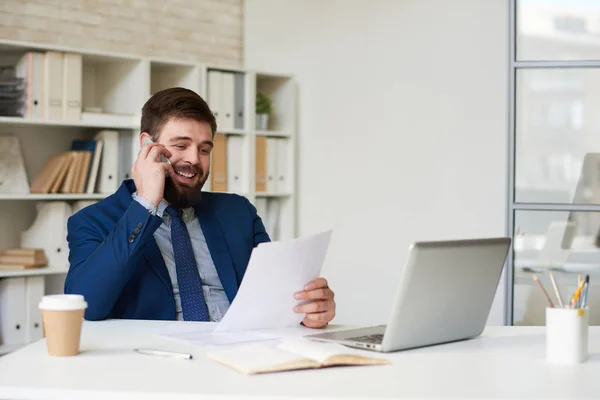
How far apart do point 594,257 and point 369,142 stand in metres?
1.43

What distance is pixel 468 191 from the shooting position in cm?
458

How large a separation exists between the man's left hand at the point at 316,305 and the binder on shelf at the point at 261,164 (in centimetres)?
299

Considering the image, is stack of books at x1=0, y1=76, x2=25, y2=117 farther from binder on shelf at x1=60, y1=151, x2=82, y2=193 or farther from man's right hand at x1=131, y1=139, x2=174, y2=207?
man's right hand at x1=131, y1=139, x2=174, y2=207

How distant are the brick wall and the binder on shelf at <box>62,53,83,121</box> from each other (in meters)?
0.40

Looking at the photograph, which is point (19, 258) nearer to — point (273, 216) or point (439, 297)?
point (273, 216)

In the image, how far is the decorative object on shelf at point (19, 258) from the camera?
13.3 feet

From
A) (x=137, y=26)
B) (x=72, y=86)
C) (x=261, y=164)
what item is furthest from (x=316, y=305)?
(x=137, y=26)

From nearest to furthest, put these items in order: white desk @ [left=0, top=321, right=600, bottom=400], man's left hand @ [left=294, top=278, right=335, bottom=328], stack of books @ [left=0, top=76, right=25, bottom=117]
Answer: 1. white desk @ [left=0, top=321, right=600, bottom=400]
2. man's left hand @ [left=294, top=278, right=335, bottom=328]
3. stack of books @ [left=0, top=76, right=25, bottom=117]

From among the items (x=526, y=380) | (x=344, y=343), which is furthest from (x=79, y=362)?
(x=526, y=380)

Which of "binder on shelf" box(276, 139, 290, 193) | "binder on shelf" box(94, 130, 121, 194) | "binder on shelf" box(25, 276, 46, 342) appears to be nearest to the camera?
"binder on shelf" box(25, 276, 46, 342)

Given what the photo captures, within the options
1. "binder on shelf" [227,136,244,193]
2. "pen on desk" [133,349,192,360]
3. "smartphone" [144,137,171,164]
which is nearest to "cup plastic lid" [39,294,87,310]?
"pen on desk" [133,349,192,360]

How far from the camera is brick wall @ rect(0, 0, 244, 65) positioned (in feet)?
14.6

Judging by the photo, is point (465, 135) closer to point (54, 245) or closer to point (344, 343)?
point (54, 245)

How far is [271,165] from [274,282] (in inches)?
127
